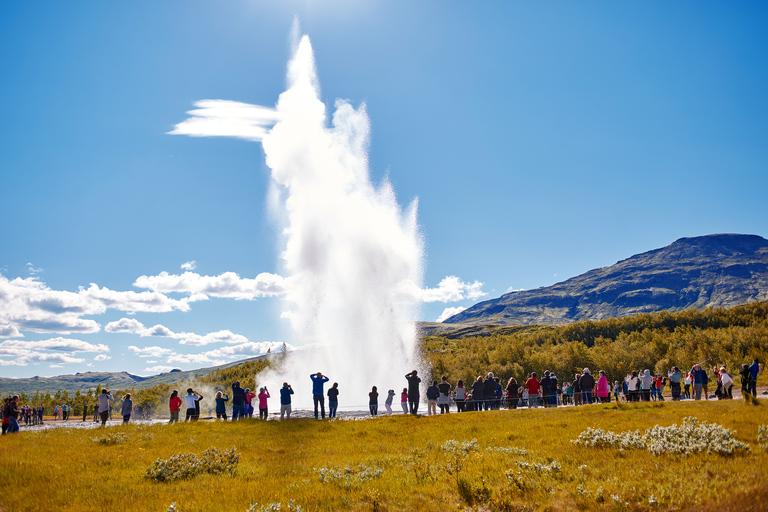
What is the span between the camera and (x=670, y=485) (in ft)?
30.6

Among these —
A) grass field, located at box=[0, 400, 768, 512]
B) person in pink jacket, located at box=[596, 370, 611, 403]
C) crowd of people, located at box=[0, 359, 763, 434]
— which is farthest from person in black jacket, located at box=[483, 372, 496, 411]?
grass field, located at box=[0, 400, 768, 512]

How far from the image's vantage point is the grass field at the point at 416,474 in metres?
9.46

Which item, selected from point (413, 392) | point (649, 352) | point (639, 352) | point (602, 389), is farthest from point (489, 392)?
point (649, 352)

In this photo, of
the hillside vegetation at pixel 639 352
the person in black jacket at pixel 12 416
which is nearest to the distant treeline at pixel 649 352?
the hillside vegetation at pixel 639 352

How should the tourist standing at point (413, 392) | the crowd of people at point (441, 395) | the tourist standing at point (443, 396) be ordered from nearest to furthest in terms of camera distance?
1. the crowd of people at point (441, 395)
2. the tourist standing at point (413, 392)
3. the tourist standing at point (443, 396)

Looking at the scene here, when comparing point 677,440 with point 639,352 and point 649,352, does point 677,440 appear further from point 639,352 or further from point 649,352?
point 649,352

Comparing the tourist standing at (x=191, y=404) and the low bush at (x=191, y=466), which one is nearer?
the low bush at (x=191, y=466)

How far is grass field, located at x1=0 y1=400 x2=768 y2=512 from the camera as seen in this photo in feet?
31.0

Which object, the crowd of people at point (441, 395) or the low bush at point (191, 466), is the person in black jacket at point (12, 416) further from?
the low bush at point (191, 466)

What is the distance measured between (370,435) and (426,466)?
7.47m

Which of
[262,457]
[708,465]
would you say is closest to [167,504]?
[262,457]

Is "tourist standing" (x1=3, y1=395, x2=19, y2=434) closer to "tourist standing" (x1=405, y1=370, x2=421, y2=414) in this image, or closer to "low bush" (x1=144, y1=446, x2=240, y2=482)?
"low bush" (x1=144, y1=446, x2=240, y2=482)

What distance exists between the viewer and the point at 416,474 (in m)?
11.9

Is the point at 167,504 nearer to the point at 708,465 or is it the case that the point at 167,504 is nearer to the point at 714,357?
the point at 708,465
